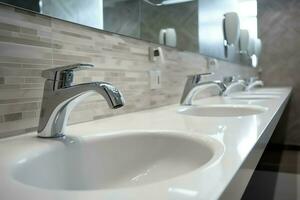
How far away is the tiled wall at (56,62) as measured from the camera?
0.56 meters

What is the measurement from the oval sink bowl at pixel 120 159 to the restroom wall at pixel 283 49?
348cm

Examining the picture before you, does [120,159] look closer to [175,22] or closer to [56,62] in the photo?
[56,62]

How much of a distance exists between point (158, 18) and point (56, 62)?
2.41 ft

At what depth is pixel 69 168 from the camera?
21.9 inches

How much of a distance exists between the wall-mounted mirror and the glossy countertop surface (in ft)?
0.97

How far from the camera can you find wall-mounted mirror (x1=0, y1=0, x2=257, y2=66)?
73 centimetres

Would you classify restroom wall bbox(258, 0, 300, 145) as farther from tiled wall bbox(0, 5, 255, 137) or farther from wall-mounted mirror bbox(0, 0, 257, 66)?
tiled wall bbox(0, 5, 255, 137)

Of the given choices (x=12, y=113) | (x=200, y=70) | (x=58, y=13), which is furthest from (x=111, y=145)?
(x=200, y=70)

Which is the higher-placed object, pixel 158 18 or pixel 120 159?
pixel 158 18

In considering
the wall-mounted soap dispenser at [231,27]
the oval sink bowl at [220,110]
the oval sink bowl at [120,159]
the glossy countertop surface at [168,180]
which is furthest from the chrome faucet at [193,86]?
the wall-mounted soap dispenser at [231,27]

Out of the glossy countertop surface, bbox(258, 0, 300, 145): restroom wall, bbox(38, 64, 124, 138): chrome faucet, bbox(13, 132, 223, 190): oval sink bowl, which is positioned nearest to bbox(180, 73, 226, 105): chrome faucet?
the glossy countertop surface

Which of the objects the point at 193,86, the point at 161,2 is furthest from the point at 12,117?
the point at 161,2

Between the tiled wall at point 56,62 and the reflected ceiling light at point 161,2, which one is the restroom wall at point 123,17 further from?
the reflected ceiling light at point 161,2

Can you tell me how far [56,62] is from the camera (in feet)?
2.24
